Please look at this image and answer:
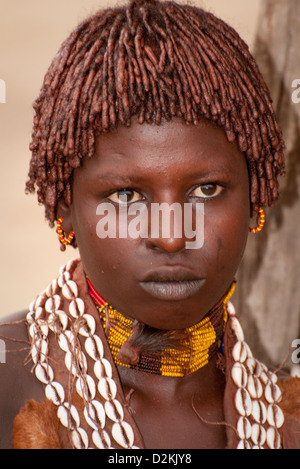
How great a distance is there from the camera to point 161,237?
56.2 inches

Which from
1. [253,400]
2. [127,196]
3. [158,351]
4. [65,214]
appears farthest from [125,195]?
[253,400]

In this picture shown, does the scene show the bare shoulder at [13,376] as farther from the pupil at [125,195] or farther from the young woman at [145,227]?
the pupil at [125,195]

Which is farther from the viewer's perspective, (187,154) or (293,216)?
(293,216)

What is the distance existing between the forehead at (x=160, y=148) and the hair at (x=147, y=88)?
2 centimetres

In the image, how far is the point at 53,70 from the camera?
1.56m

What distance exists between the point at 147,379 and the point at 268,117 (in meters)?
0.63

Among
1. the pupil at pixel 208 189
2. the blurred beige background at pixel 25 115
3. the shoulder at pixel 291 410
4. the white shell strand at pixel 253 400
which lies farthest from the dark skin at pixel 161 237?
the blurred beige background at pixel 25 115

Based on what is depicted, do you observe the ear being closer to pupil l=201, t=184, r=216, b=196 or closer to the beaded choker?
the beaded choker

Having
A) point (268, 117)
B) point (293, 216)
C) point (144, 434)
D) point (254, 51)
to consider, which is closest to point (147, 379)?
point (144, 434)

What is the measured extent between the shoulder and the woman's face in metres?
0.39

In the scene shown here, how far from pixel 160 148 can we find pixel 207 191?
0.47ft

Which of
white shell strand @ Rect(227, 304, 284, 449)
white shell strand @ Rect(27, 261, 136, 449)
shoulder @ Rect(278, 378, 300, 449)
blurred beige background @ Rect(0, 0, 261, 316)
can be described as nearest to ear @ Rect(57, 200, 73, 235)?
white shell strand @ Rect(27, 261, 136, 449)

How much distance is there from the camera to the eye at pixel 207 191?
1.50m
